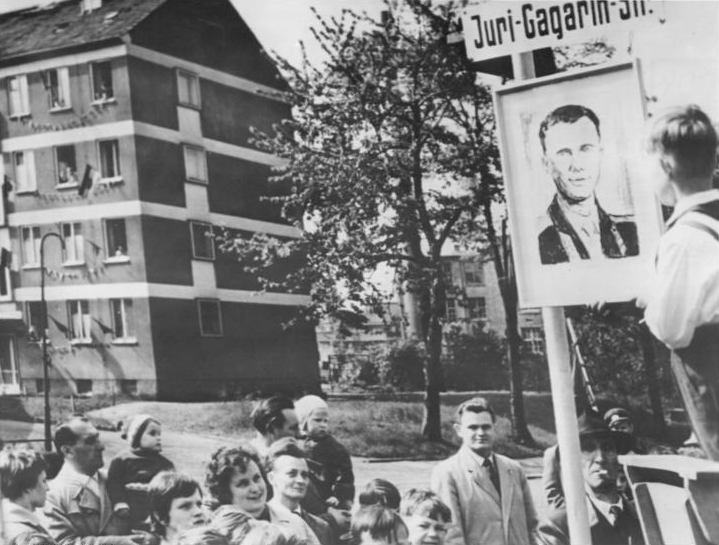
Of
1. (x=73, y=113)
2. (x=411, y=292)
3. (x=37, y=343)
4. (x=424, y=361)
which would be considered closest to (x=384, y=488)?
(x=424, y=361)

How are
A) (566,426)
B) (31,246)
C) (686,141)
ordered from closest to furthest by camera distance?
(686,141) < (566,426) < (31,246)

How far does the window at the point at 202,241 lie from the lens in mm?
4082

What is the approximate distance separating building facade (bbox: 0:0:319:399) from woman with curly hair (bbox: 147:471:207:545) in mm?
384

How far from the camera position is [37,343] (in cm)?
429

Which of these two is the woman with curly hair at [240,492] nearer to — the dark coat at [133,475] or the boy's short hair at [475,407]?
the dark coat at [133,475]

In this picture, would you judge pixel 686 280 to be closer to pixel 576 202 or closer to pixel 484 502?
pixel 576 202

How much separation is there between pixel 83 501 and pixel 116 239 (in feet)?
3.96

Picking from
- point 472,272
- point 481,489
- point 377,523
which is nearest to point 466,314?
point 472,272

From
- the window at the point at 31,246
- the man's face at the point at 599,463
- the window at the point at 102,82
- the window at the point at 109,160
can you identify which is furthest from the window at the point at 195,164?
the man's face at the point at 599,463

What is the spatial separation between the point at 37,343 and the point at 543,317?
2.40 metres

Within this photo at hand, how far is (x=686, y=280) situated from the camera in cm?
338

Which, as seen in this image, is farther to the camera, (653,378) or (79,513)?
(79,513)

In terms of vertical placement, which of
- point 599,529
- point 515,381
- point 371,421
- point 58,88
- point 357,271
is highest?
point 58,88

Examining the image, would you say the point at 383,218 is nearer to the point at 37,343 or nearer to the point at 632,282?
the point at 632,282
